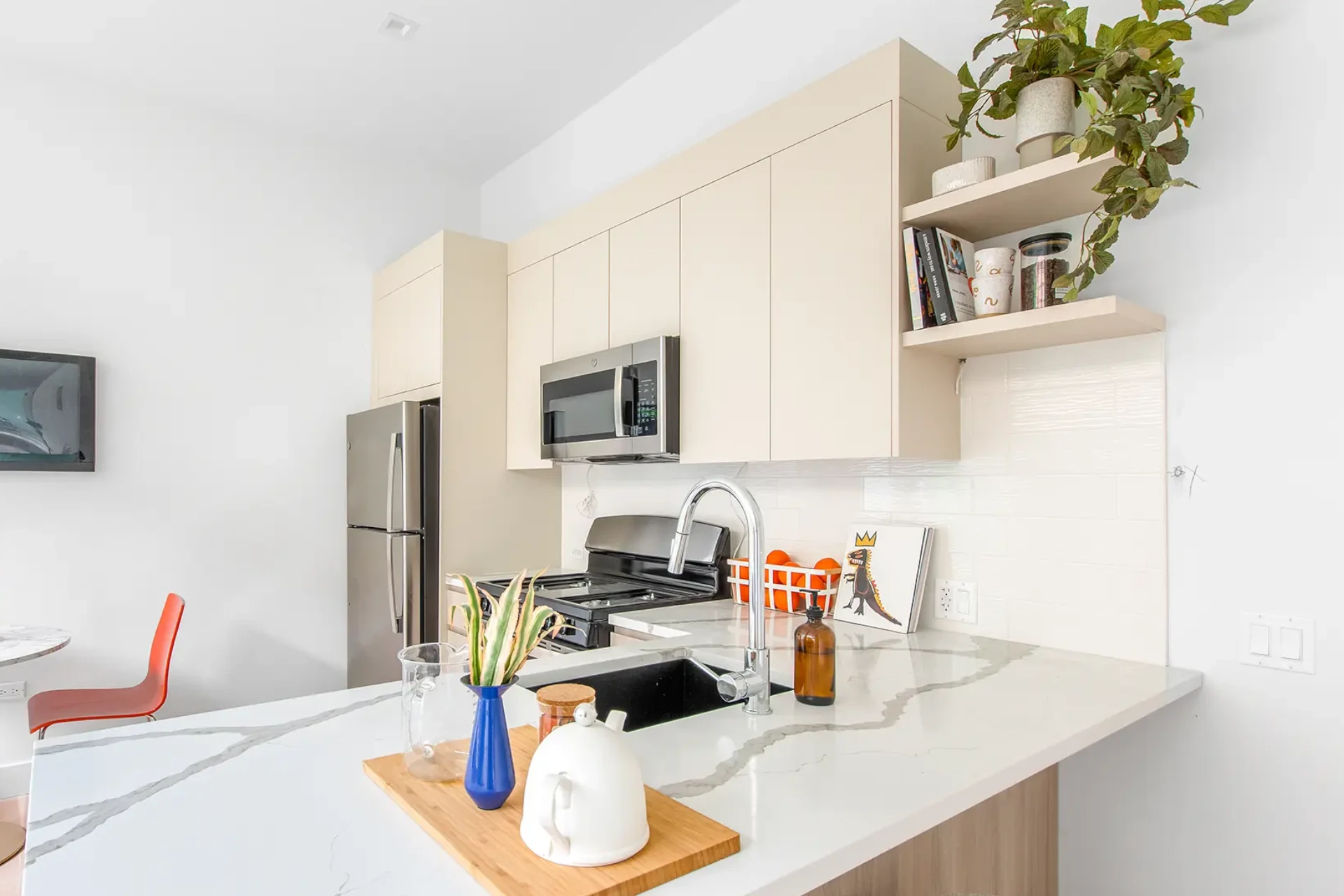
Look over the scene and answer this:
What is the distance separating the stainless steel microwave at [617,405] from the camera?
2.39 metres

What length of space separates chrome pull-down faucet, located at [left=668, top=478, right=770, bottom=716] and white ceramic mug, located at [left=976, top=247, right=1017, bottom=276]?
0.76m

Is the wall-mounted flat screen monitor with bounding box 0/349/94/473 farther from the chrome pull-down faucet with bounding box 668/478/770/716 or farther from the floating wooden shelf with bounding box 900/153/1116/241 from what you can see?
the floating wooden shelf with bounding box 900/153/1116/241

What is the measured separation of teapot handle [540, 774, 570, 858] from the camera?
82 cm

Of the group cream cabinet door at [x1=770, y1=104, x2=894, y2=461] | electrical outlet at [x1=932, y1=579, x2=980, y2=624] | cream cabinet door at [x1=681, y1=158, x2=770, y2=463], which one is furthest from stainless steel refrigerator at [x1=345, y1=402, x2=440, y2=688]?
electrical outlet at [x1=932, y1=579, x2=980, y2=624]

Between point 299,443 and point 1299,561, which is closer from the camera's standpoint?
point 1299,561

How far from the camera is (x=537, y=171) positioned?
12.6 ft

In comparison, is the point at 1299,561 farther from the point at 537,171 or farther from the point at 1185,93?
the point at 537,171

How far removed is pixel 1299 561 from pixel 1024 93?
41.6 inches

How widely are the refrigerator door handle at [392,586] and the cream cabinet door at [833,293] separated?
5.82 ft

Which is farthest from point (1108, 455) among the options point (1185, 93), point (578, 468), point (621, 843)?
point (578, 468)

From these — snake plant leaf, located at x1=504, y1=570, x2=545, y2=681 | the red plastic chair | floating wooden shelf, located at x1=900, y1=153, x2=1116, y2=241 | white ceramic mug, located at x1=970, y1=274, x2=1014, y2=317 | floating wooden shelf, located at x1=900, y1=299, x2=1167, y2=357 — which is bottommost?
the red plastic chair

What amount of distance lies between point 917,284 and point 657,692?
110cm

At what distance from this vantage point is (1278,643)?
1.50 meters

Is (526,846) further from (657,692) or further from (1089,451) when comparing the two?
(1089,451)
